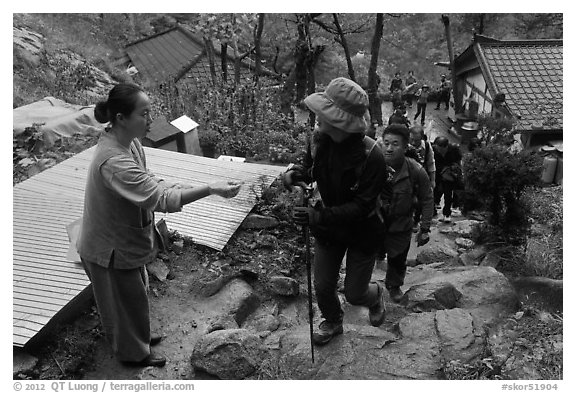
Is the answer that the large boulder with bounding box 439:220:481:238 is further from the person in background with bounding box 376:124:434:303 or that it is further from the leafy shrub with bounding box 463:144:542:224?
the person in background with bounding box 376:124:434:303

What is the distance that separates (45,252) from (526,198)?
229 inches

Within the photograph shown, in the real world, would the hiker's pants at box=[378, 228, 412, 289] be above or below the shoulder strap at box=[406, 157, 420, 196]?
below

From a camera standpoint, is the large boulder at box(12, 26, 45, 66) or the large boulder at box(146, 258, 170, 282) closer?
the large boulder at box(146, 258, 170, 282)

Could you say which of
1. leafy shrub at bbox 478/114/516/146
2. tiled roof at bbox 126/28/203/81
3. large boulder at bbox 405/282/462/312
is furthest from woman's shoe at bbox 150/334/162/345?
tiled roof at bbox 126/28/203/81

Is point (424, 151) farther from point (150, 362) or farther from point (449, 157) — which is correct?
point (150, 362)

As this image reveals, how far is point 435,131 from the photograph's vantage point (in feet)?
62.7

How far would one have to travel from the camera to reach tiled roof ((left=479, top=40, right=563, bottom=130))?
43.2ft

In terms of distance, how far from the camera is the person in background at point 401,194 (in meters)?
4.66

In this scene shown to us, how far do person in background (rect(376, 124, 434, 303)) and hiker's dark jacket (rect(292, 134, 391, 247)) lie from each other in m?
1.06

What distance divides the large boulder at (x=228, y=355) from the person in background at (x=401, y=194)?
153cm

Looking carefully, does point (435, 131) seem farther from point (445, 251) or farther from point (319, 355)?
point (319, 355)

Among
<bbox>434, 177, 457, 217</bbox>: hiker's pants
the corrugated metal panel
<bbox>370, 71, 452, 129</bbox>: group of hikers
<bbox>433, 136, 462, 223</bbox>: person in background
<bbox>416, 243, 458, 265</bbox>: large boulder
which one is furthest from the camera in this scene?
<bbox>370, 71, 452, 129</bbox>: group of hikers

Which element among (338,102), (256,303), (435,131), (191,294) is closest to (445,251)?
(256,303)

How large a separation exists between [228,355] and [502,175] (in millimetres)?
4352
